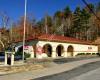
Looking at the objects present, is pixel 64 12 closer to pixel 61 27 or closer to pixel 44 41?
pixel 61 27

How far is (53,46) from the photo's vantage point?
55125 millimetres

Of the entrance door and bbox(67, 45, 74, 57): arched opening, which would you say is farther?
bbox(67, 45, 74, 57): arched opening

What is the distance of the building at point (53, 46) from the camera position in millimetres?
52375

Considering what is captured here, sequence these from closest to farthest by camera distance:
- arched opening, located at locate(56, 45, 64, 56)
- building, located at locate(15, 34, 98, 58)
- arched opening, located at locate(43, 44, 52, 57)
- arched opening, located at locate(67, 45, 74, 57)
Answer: building, located at locate(15, 34, 98, 58), arched opening, located at locate(43, 44, 52, 57), arched opening, located at locate(56, 45, 64, 56), arched opening, located at locate(67, 45, 74, 57)

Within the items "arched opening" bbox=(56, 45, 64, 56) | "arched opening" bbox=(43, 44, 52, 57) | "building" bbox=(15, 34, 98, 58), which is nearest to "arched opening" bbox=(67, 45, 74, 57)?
"building" bbox=(15, 34, 98, 58)

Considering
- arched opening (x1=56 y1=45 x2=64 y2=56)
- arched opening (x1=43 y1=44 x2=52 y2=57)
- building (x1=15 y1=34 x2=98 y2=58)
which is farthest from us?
arched opening (x1=56 y1=45 x2=64 y2=56)

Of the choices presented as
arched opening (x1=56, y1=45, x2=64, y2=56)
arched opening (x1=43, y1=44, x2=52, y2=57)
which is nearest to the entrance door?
arched opening (x1=56, y1=45, x2=64, y2=56)

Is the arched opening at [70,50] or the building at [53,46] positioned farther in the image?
the arched opening at [70,50]

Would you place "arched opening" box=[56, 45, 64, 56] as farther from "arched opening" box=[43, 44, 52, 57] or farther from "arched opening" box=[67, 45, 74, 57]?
"arched opening" box=[43, 44, 52, 57]

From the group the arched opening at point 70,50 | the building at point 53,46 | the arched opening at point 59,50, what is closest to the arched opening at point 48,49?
the building at point 53,46

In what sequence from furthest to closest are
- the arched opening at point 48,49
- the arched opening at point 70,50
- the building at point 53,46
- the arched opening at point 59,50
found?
the arched opening at point 70,50
the arched opening at point 59,50
the arched opening at point 48,49
the building at point 53,46

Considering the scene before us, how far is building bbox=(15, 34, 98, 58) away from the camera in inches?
2062

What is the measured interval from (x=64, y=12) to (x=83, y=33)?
23.1 metres

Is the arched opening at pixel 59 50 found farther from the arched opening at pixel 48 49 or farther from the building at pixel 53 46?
the arched opening at pixel 48 49
